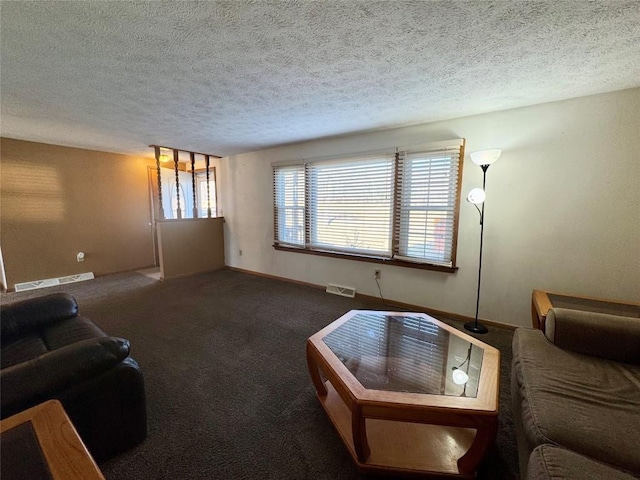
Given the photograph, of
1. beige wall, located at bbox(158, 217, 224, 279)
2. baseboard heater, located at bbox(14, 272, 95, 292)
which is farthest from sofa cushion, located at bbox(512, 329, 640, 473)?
baseboard heater, located at bbox(14, 272, 95, 292)

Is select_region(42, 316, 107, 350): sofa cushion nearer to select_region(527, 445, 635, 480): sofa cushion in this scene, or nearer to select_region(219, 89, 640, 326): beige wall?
select_region(527, 445, 635, 480): sofa cushion

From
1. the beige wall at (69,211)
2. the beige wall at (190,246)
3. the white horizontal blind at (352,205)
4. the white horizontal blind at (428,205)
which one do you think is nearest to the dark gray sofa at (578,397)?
the white horizontal blind at (428,205)

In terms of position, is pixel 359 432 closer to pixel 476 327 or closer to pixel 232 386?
pixel 232 386

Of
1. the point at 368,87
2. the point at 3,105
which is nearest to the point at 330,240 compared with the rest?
the point at 368,87

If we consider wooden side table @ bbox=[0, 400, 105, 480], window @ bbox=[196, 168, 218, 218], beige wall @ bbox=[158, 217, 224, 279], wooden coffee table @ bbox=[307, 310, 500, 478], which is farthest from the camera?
window @ bbox=[196, 168, 218, 218]

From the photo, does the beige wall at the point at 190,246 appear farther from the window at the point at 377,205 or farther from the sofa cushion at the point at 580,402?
the sofa cushion at the point at 580,402

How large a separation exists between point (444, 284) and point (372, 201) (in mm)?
1343

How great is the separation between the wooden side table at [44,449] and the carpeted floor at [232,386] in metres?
0.58

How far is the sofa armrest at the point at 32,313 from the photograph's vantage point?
1615 mm

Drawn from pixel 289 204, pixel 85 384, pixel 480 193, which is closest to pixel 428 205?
pixel 480 193

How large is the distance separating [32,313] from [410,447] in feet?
8.20

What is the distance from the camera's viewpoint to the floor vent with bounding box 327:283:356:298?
362 centimetres

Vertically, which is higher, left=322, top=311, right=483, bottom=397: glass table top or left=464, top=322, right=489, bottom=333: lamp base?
left=322, top=311, right=483, bottom=397: glass table top

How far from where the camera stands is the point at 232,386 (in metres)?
1.83
